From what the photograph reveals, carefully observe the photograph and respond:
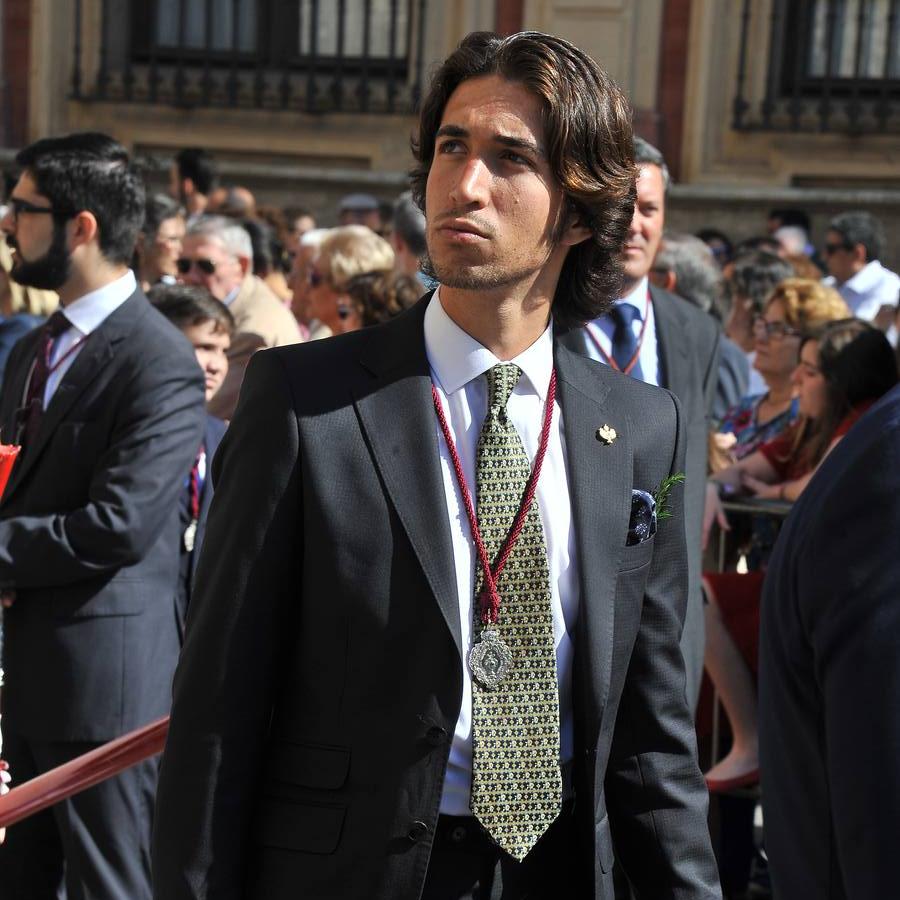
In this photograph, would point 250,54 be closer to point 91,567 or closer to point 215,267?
point 215,267

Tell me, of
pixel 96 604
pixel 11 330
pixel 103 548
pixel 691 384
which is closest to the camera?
pixel 103 548

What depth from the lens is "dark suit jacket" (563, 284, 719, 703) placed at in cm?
450

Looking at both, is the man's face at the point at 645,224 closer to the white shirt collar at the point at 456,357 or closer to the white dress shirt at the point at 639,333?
the white dress shirt at the point at 639,333

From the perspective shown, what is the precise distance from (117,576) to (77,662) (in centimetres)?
25

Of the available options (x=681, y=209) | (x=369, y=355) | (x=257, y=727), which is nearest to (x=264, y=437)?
(x=369, y=355)

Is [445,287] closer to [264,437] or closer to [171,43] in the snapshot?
[264,437]

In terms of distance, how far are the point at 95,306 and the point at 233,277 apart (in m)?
2.76

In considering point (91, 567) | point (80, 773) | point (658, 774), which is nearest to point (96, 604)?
point (91, 567)

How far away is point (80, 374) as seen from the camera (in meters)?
4.33

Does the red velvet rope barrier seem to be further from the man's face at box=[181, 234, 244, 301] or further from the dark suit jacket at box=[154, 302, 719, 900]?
the man's face at box=[181, 234, 244, 301]

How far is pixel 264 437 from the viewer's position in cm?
250

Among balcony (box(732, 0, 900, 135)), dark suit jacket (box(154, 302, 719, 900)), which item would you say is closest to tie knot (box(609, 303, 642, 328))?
dark suit jacket (box(154, 302, 719, 900))

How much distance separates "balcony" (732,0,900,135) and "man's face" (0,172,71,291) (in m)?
10.8

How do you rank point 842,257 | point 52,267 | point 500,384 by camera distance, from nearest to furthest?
point 500,384
point 52,267
point 842,257
